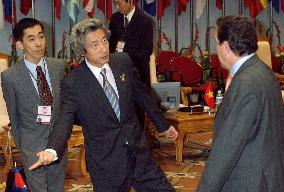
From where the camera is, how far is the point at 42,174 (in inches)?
159

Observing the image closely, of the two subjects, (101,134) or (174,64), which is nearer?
(101,134)

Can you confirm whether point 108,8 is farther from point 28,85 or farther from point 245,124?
point 245,124

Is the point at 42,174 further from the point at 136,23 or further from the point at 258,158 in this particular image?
the point at 136,23

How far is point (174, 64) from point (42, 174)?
5493 mm

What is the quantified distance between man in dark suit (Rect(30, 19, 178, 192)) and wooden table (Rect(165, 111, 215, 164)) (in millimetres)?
3005

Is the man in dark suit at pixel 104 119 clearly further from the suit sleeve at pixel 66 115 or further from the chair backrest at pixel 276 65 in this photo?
the chair backrest at pixel 276 65

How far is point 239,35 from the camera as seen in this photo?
2615 mm

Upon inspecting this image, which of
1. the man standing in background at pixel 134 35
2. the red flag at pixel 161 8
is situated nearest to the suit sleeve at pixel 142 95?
the man standing in background at pixel 134 35

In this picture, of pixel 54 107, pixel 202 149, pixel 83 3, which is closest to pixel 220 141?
pixel 54 107

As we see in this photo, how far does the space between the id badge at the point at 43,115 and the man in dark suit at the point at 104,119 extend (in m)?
0.42

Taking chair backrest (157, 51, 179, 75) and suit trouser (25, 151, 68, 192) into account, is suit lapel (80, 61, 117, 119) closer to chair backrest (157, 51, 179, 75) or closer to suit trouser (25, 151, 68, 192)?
suit trouser (25, 151, 68, 192)

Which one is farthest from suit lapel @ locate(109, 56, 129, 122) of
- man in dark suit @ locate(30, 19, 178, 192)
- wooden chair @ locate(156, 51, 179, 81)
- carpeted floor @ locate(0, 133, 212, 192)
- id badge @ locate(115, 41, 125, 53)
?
wooden chair @ locate(156, 51, 179, 81)

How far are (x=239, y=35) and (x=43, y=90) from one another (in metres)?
1.81

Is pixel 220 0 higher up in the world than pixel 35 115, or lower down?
higher up
